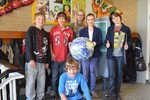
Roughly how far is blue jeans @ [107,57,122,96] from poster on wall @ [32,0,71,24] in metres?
1.23

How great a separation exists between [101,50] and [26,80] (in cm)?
134

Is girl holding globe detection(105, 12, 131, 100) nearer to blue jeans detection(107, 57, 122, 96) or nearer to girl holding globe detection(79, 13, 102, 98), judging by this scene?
blue jeans detection(107, 57, 122, 96)

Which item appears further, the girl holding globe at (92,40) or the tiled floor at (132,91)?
the tiled floor at (132,91)

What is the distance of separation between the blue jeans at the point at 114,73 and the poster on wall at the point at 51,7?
1230 millimetres

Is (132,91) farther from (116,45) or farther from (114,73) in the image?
(116,45)

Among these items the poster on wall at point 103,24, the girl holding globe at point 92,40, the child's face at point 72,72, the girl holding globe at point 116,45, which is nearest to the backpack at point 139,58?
the poster on wall at point 103,24

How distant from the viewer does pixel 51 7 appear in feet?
10.2

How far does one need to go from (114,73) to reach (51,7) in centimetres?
151

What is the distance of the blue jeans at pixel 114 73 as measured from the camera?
2.67 metres

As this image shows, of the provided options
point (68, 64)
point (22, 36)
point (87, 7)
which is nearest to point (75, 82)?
point (68, 64)

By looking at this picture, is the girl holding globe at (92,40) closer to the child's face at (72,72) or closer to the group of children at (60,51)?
the group of children at (60,51)

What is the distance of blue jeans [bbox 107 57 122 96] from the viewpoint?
2.67 meters

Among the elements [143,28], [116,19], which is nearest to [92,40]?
[116,19]

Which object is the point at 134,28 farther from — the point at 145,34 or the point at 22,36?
the point at 22,36
